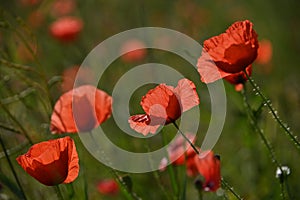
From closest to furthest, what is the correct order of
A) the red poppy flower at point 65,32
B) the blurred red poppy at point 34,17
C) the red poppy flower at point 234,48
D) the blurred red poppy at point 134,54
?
A: the red poppy flower at point 234,48 → the blurred red poppy at point 34,17 → the red poppy flower at point 65,32 → the blurred red poppy at point 134,54

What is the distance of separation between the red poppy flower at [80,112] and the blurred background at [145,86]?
0.06 metres

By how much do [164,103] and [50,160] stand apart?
0.22 m

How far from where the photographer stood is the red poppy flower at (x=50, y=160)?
1.18 meters

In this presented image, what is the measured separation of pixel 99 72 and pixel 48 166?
156 centimetres

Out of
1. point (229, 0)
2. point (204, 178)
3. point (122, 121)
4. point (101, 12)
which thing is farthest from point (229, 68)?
point (229, 0)

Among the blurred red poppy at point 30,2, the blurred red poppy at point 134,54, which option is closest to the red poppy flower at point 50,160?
the blurred red poppy at point 30,2

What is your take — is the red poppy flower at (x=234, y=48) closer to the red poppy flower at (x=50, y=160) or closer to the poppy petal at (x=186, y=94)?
the poppy petal at (x=186, y=94)

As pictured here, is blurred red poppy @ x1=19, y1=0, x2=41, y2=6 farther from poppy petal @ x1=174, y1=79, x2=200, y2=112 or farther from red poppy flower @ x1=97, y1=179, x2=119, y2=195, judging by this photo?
poppy petal @ x1=174, y1=79, x2=200, y2=112

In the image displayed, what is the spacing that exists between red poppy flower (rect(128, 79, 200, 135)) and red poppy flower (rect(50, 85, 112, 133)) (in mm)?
316

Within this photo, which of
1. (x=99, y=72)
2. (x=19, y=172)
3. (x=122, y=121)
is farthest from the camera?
(x=99, y=72)

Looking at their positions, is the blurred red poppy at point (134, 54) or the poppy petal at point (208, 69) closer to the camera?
the poppy petal at point (208, 69)

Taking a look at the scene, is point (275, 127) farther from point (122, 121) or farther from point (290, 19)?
point (290, 19)

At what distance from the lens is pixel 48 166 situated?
3.89 ft

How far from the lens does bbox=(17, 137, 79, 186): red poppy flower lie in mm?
1181
